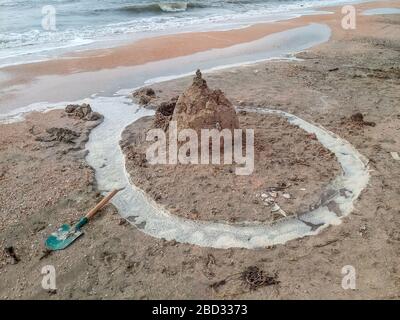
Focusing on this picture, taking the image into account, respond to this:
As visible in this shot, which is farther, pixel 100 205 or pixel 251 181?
pixel 251 181

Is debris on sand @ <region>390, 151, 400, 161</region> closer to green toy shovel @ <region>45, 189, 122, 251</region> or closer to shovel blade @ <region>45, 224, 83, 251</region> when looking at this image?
green toy shovel @ <region>45, 189, 122, 251</region>

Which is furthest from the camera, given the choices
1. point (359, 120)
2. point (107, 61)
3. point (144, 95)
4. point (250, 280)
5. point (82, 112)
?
point (107, 61)

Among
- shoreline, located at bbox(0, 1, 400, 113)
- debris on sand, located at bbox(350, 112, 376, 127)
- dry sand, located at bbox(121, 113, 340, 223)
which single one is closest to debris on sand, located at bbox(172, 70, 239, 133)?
dry sand, located at bbox(121, 113, 340, 223)

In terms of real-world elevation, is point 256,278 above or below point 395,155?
below

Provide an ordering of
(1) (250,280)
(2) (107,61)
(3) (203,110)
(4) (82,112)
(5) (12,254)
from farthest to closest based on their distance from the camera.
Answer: (2) (107,61) → (4) (82,112) → (3) (203,110) → (5) (12,254) → (1) (250,280)

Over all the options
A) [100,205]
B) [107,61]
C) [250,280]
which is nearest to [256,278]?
[250,280]

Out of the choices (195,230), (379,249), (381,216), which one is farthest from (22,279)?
(381,216)

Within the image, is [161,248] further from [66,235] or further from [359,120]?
[359,120]
